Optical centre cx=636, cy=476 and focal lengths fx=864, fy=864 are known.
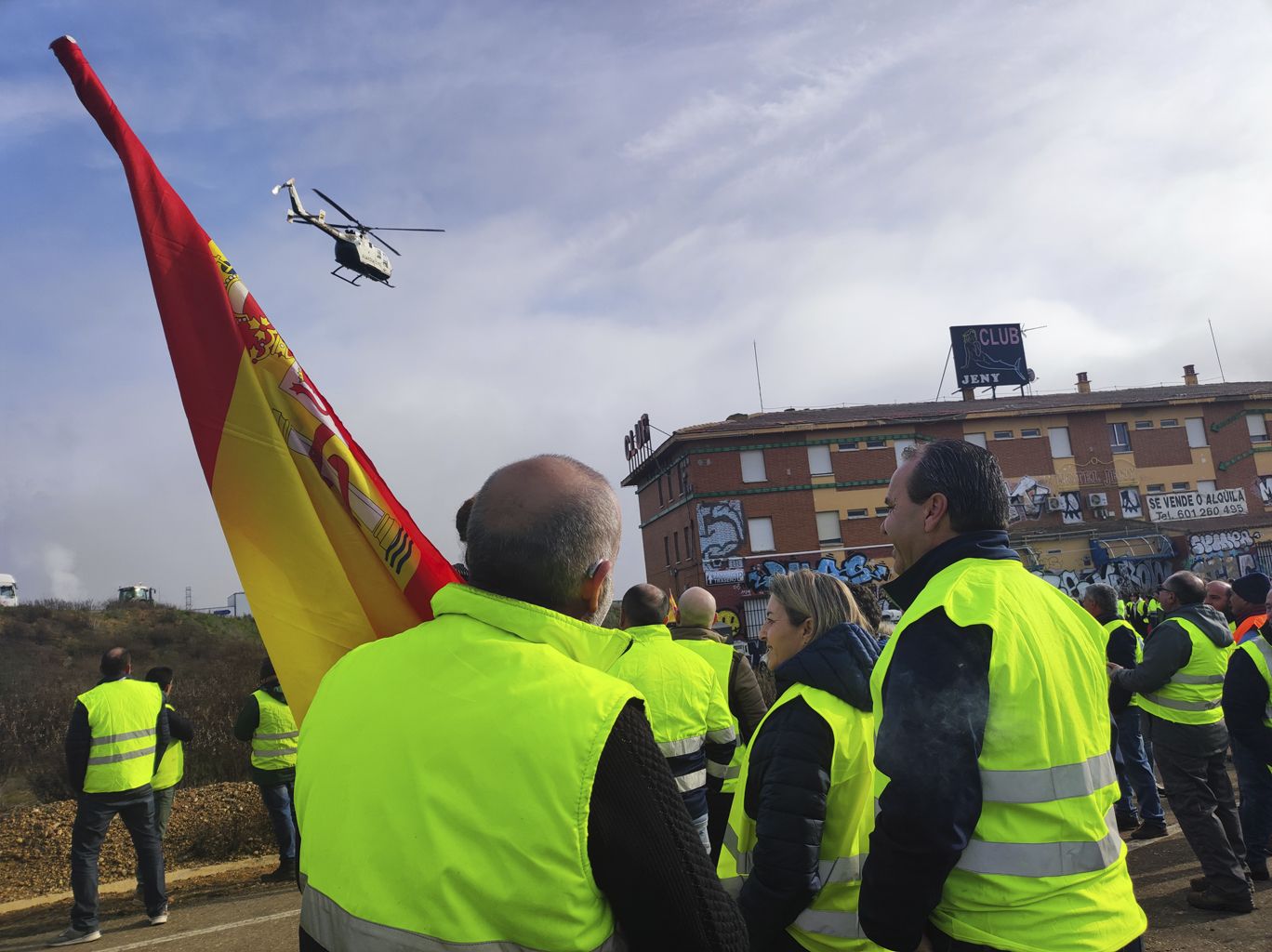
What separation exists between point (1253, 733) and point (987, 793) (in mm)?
5598

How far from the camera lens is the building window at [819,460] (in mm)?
41500

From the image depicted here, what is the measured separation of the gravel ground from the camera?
894cm

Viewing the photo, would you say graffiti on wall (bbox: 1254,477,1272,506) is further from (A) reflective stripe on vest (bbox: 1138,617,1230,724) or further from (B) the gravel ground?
(B) the gravel ground

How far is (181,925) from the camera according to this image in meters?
7.01

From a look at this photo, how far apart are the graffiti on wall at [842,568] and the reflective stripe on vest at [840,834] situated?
36.2m

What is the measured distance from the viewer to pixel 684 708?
181 inches

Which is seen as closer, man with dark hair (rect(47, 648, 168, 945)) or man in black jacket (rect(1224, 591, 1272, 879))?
man in black jacket (rect(1224, 591, 1272, 879))

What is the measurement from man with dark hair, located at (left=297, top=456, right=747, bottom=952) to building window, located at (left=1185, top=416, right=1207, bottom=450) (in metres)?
51.5

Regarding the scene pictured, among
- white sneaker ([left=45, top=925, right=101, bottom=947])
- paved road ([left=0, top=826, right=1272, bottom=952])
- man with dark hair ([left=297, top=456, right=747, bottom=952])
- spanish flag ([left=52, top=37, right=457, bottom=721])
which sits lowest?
paved road ([left=0, top=826, right=1272, bottom=952])

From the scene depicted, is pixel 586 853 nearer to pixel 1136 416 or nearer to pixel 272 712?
pixel 272 712

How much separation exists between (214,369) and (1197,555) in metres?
46.3

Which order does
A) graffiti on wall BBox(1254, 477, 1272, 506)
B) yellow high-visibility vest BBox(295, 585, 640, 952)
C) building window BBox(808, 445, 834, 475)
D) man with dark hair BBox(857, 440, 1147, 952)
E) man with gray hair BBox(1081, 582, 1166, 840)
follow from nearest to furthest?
yellow high-visibility vest BBox(295, 585, 640, 952), man with dark hair BBox(857, 440, 1147, 952), man with gray hair BBox(1081, 582, 1166, 840), building window BBox(808, 445, 834, 475), graffiti on wall BBox(1254, 477, 1272, 506)

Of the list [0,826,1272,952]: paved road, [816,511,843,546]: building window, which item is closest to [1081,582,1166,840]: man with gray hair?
[0,826,1272,952]: paved road

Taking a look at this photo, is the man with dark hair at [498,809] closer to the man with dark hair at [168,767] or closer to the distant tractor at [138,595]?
the man with dark hair at [168,767]
